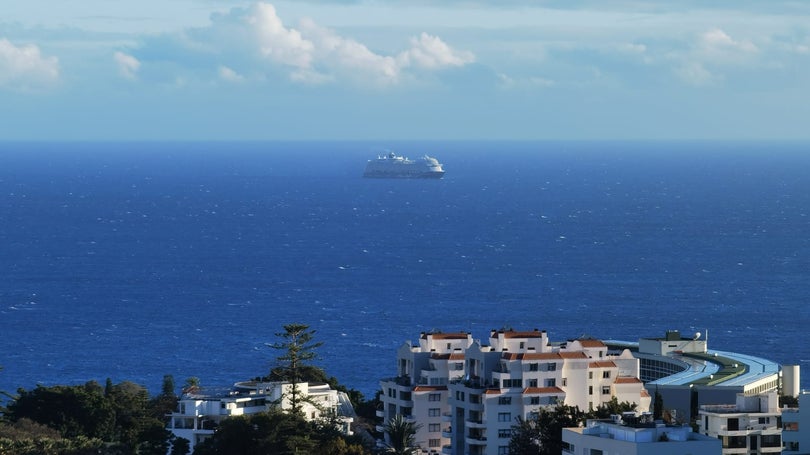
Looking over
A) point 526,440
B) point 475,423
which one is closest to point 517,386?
point 475,423

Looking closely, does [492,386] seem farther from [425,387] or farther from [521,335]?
[425,387]

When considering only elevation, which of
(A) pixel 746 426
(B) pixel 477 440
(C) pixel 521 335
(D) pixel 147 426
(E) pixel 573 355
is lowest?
(B) pixel 477 440

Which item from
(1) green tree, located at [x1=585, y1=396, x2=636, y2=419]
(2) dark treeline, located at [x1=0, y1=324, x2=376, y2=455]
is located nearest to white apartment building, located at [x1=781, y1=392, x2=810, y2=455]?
(1) green tree, located at [x1=585, y1=396, x2=636, y2=419]

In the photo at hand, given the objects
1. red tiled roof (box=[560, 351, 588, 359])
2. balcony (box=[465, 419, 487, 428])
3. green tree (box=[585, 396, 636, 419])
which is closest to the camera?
green tree (box=[585, 396, 636, 419])

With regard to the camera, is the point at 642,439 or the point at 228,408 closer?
the point at 642,439

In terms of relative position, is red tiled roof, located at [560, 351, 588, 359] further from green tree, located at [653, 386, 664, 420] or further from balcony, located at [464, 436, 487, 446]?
balcony, located at [464, 436, 487, 446]

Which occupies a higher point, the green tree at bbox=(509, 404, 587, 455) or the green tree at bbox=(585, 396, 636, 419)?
the green tree at bbox=(585, 396, 636, 419)

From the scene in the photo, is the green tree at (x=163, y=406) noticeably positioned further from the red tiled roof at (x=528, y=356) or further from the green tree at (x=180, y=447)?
the red tiled roof at (x=528, y=356)

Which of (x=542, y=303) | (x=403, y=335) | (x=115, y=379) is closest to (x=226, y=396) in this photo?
(x=115, y=379)
